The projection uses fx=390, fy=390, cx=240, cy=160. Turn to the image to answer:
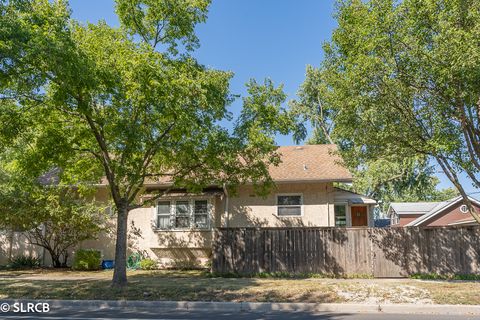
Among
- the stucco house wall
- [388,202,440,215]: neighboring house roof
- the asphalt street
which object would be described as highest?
[388,202,440,215]: neighboring house roof

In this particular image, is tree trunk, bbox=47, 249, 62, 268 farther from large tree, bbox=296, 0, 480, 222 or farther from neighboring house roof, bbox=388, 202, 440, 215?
neighboring house roof, bbox=388, 202, 440, 215

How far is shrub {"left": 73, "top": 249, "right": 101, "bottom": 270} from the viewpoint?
17344mm

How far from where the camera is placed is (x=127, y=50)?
A: 36.8ft

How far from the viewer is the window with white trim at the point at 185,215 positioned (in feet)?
59.1

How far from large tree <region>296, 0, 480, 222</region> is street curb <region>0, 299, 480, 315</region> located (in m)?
4.27

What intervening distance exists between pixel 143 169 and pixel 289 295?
599 cm

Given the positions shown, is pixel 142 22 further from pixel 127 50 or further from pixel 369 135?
pixel 369 135

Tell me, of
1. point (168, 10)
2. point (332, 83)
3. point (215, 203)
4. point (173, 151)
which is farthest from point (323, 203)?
point (168, 10)

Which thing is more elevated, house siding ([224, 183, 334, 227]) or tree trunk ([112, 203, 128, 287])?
house siding ([224, 183, 334, 227])

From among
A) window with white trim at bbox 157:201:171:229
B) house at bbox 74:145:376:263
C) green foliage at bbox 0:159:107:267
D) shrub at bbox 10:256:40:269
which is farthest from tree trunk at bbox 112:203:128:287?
shrub at bbox 10:256:40:269

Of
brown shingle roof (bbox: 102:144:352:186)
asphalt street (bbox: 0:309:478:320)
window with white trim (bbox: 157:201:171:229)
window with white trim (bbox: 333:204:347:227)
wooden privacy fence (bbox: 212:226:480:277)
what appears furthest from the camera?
window with white trim (bbox: 333:204:347:227)

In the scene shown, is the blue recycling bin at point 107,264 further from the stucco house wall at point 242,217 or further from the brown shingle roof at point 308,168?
the brown shingle roof at point 308,168

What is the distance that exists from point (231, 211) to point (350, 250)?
5843mm

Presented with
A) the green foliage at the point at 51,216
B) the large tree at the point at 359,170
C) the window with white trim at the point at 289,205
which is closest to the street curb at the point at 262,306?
the green foliage at the point at 51,216
